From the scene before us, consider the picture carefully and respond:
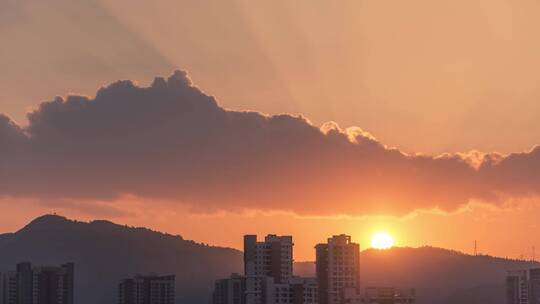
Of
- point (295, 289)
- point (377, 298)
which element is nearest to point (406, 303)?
point (377, 298)

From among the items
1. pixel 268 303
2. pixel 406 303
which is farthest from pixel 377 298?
pixel 268 303

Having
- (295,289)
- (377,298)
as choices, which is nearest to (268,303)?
(295,289)

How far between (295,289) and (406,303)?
17.8 m

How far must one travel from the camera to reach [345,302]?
196375 mm

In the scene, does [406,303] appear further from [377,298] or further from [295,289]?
[295,289]

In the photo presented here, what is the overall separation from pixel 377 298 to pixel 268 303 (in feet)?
56.7

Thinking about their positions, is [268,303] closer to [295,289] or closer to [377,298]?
[295,289]

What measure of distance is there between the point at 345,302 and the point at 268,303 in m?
11.9

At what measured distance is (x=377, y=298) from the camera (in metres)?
191

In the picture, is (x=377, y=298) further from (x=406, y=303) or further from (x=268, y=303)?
(x=268, y=303)

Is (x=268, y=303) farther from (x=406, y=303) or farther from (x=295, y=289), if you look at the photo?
(x=406, y=303)

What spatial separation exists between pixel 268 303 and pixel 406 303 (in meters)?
21.2

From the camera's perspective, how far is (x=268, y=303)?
646 feet

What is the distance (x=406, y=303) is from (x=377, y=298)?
490cm
